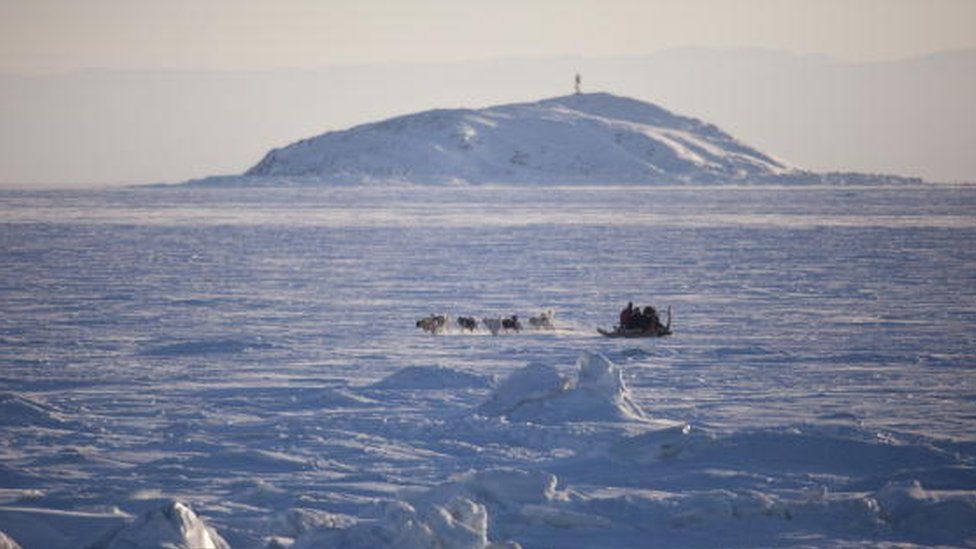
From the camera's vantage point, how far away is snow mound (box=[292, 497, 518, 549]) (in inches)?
427

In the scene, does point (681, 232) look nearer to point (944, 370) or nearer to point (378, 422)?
point (944, 370)

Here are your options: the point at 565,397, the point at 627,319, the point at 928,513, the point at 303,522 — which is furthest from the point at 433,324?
the point at 928,513

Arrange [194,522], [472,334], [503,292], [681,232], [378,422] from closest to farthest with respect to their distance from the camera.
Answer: [194,522]
[378,422]
[472,334]
[503,292]
[681,232]

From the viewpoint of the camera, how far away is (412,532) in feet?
35.7

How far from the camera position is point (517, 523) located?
480 inches

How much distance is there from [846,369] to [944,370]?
1.42 meters

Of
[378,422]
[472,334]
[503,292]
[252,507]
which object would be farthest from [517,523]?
[503,292]

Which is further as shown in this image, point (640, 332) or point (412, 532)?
point (640, 332)

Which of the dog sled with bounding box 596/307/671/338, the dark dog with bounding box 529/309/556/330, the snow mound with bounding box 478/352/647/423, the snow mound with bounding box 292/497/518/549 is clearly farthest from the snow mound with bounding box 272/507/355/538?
the dark dog with bounding box 529/309/556/330

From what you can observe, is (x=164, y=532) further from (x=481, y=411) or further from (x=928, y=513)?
(x=481, y=411)

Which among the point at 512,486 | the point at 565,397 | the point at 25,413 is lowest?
the point at 25,413

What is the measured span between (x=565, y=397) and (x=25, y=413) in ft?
21.6

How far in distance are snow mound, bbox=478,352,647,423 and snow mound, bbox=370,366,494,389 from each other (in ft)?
6.83

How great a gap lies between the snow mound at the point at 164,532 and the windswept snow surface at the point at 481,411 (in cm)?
2
